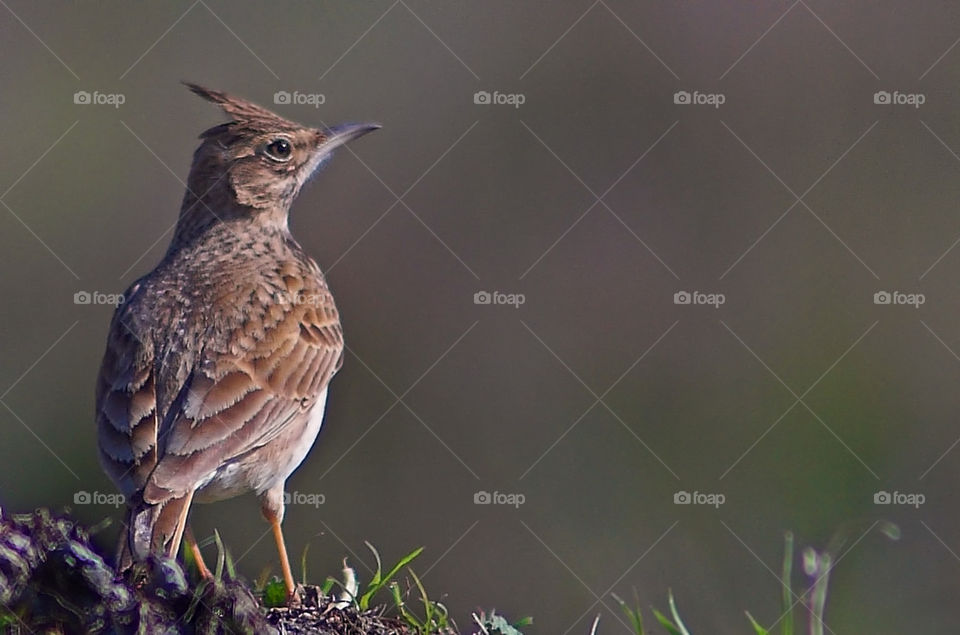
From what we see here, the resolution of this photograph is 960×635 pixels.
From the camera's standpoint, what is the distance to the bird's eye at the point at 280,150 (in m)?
7.05

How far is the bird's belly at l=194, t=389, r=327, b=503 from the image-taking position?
5602 mm

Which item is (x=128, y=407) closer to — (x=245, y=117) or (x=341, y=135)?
(x=245, y=117)

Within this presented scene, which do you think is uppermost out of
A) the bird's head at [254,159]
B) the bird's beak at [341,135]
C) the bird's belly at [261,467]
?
the bird's beak at [341,135]

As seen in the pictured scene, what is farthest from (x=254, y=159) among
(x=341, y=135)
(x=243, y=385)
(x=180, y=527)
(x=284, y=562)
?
(x=180, y=527)

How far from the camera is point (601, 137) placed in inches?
444

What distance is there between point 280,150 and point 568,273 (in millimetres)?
3978

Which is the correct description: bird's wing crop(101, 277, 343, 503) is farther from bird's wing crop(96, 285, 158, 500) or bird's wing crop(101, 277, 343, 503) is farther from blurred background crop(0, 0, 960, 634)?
blurred background crop(0, 0, 960, 634)

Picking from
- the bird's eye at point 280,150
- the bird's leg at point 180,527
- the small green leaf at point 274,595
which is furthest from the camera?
the bird's eye at point 280,150

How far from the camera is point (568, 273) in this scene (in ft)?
34.9

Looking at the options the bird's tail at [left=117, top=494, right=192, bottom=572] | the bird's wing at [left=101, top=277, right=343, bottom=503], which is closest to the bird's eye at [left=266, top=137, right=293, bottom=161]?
the bird's wing at [left=101, top=277, right=343, bottom=503]

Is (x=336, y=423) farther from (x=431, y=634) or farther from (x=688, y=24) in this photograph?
(x=431, y=634)

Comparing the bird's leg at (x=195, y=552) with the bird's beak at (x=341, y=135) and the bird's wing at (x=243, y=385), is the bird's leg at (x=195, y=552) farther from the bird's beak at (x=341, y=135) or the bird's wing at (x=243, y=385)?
the bird's beak at (x=341, y=135)

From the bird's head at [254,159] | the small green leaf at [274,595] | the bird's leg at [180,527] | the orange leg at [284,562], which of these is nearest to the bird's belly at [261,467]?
the orange leg at [284,562]

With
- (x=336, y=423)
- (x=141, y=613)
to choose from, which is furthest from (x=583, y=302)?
(x=141, y=613)
